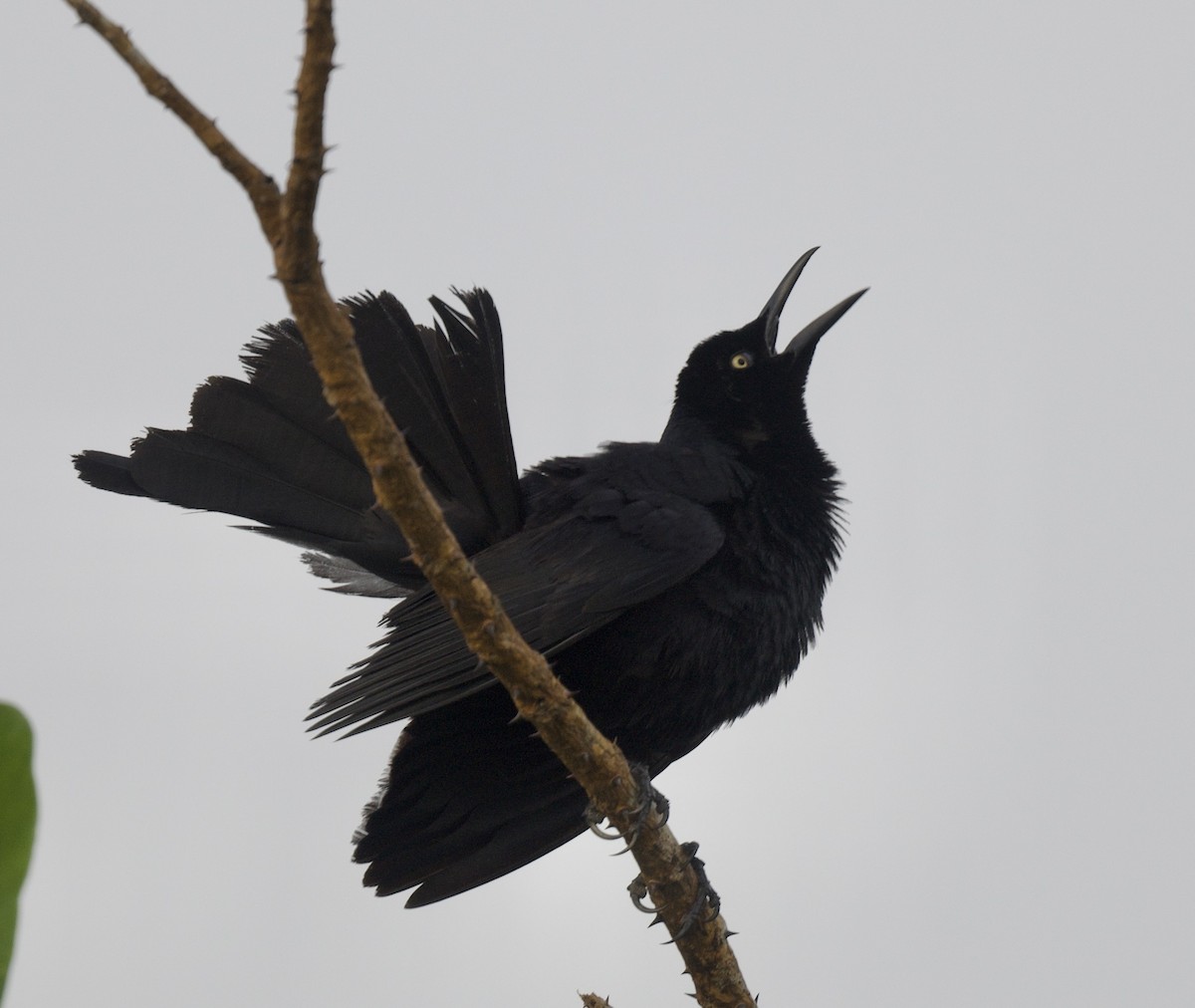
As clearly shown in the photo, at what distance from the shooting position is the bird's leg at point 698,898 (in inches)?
149

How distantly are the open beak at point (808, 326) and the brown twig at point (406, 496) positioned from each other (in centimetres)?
247

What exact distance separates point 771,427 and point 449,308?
1.52 metres

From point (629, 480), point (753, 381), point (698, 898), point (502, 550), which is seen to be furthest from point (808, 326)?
point (698, 898)

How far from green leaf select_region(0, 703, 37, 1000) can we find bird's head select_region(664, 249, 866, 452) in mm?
4307

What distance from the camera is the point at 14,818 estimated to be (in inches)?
45.6

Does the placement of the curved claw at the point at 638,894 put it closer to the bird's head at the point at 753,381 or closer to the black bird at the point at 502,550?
the black bird at the point at 502,550

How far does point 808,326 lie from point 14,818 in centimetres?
478

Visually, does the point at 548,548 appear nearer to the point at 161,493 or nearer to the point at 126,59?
the point at 161,493

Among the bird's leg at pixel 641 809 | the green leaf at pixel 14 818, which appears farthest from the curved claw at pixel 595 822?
the green leaf at pixel 14 818

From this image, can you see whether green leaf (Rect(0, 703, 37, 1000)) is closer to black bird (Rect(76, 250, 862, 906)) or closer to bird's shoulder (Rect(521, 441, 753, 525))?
black bird (Rect(76, 250, 862, 906))

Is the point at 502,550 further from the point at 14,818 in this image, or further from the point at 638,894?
the point at 14,818

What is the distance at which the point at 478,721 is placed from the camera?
14.9 feet

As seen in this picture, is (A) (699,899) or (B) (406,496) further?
(A) (699,899)

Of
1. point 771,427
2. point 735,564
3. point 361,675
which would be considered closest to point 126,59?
point 361,675
